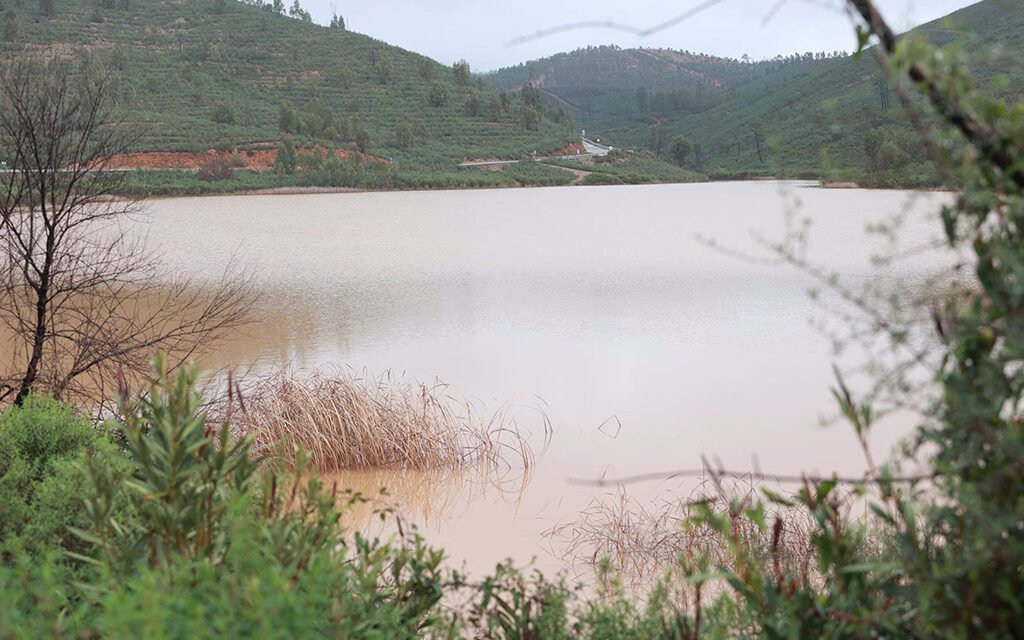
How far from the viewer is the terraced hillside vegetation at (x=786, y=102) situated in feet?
5.52

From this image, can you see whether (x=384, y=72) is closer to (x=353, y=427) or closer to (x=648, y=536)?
(x=353, y=427)

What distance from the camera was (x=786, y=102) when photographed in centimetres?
280

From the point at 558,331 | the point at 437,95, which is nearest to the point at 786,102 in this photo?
the point at 558,331

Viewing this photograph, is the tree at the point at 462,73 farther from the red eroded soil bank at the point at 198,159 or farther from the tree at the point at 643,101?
the tree at the point at 643,101

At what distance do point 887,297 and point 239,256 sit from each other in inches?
700

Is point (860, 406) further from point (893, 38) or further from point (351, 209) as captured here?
point (351, 209)

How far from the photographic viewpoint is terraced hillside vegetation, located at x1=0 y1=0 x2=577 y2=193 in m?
39.7

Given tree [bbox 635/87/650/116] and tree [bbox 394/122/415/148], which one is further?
tree [bbox 635/87/650/116]

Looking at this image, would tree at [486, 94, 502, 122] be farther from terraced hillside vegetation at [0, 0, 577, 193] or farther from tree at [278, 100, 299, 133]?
tree at [278, 100, 299, 133]

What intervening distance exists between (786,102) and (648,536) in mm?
2965

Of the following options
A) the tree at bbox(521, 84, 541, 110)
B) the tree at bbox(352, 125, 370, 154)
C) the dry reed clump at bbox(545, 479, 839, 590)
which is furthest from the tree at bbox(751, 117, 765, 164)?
the dry reed clump at bbox(545, 479, 839, 590)

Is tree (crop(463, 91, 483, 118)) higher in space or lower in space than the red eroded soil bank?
higher

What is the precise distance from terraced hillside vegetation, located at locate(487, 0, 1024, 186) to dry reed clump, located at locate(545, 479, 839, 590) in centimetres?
180

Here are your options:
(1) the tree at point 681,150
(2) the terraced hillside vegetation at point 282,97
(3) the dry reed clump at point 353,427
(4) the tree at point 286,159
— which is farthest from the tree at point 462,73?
(3) the dry reed clump at point 353,427
